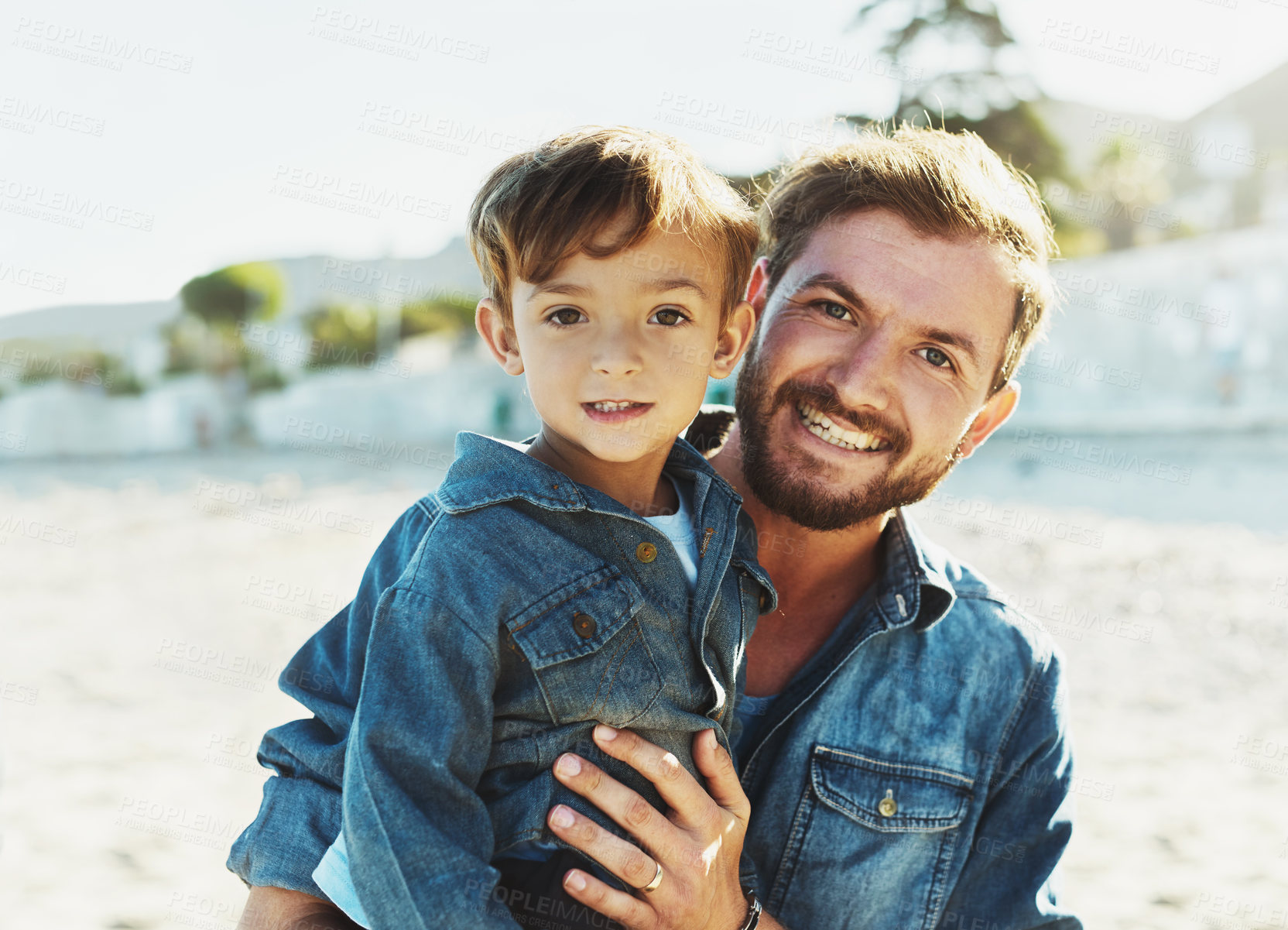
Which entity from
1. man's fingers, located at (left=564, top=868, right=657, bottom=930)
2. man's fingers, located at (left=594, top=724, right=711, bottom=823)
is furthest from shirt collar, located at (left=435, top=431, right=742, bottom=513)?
man's fingers, located at (left=564, top=868, right=657, bottom=930)

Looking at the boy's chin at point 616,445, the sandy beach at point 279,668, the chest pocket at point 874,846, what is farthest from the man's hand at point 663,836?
the sandy beach at point 279,668

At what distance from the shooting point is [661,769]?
1.87 m

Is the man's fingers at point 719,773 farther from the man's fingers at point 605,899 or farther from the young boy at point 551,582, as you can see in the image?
the man's fingers at point 605,899

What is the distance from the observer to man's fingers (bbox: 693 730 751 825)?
1976mm

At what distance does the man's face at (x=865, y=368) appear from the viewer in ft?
8.39

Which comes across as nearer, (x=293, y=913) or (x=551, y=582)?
(x=551, y=582)

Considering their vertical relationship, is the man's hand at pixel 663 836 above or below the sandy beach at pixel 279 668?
above

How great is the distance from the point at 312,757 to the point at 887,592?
4.70 ft

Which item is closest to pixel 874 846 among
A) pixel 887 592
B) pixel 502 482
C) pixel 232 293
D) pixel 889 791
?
pixel 889 791

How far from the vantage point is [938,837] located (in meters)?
2.44

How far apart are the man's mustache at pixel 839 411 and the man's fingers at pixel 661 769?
1.00 meters

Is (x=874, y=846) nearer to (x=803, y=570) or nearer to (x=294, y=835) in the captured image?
(x=803, y=570)

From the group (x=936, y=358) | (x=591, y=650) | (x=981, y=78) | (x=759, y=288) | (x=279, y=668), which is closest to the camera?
(x=591, y=650)

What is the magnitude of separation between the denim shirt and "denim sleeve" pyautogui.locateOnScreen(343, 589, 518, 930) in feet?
3.19
